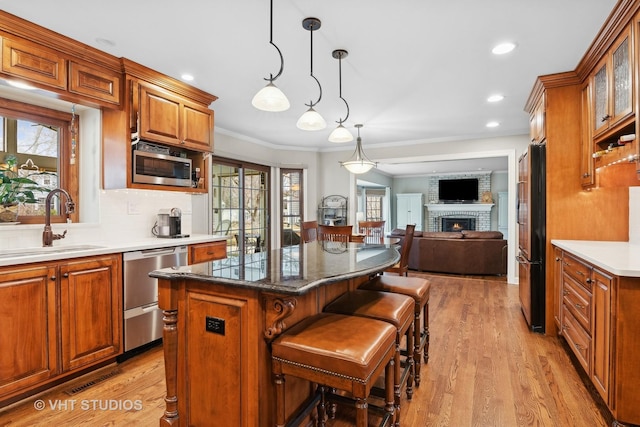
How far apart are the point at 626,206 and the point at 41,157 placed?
201 inches

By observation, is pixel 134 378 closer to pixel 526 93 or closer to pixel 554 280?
pixel 554 280

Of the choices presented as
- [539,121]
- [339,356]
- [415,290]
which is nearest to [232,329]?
[339,356]

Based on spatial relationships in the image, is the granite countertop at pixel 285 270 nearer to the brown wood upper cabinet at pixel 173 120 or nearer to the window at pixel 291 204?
the brown wood upper cabinet at pixel 173 120

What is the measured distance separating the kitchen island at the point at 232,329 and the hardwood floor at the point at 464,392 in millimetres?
522

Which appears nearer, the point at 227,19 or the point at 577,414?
the point at 577,414

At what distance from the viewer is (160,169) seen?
3.18 m

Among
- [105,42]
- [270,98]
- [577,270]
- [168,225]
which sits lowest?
[577,270]

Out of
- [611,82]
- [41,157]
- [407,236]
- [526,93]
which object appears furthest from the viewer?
[407,236]

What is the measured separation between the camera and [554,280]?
309 cm

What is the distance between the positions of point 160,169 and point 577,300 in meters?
3.61

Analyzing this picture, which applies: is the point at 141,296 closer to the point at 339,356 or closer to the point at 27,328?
the point at 27,328

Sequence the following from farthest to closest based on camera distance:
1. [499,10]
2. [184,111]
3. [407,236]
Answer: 1. [407,236]
2. [184,111]
3. [499,10]

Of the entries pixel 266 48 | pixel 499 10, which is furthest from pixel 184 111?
pixel 499 10

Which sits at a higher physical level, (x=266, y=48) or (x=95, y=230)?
(x=266, y=48)
